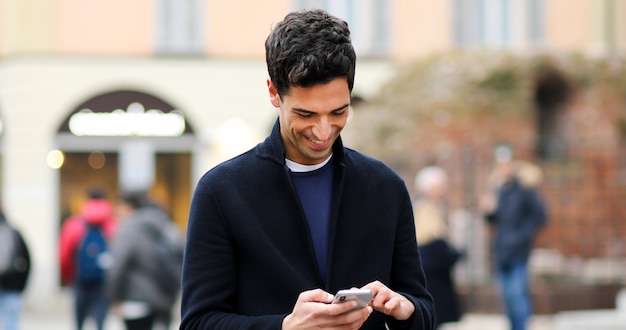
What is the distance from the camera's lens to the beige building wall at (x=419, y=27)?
28641 mm

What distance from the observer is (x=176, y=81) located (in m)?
27.8

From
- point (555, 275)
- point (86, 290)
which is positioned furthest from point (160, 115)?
point (86, 290)

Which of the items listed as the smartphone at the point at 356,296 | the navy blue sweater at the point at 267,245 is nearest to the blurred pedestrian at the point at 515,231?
the navy blue sweater at the point at 267,245

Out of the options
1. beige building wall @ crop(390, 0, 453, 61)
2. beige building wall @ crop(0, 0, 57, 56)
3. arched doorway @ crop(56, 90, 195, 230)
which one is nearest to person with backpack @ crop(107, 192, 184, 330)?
arched doorway @ crop(56, 90, 195, 230)

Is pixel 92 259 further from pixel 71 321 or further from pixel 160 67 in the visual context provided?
pixel 160 67

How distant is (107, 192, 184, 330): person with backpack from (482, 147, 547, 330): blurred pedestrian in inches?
144

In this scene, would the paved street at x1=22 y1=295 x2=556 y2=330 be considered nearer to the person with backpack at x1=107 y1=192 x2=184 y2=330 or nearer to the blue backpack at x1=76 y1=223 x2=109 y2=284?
the blue backpack at x1=76 y1=223 x2=109 y2=284

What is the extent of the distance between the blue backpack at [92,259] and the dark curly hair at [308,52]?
9.29m

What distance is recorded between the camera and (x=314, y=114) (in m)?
2.99

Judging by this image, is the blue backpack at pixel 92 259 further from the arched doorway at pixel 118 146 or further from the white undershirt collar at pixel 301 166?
the arched doorway at pixel 118 146

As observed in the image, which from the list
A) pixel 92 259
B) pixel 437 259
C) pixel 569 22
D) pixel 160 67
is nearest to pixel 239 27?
pixel 160 67

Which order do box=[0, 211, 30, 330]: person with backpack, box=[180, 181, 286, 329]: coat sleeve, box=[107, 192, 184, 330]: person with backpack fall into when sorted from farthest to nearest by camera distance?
box=[0, 211, 30, 330]: person with backpack
box=[107, 192, 184, 330]: person with backpack
box=[180, 181, 286, 329]: coat sleeve

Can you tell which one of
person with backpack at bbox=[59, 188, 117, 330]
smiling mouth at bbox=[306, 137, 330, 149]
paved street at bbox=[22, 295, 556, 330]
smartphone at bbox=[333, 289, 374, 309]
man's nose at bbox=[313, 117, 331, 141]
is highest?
man's nose at bbox=[313, 117, 331, 141]

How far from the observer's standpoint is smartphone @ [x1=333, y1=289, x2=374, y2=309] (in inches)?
109
